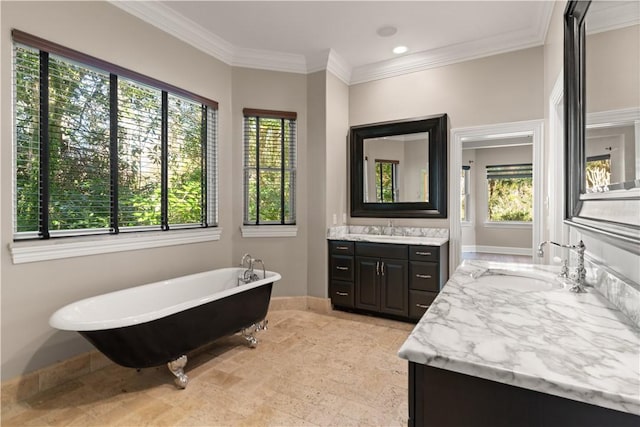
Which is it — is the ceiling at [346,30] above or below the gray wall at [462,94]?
above

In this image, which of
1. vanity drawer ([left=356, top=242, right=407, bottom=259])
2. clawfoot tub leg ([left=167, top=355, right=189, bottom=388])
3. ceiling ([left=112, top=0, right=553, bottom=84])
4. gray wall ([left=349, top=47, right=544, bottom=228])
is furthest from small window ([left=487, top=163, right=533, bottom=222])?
clawfoot tub leg ([left=167, top=355, right=189, bottom=388])

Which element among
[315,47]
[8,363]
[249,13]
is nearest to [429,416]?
[8,363]

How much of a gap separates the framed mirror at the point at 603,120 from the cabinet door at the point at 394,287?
179 centimetres

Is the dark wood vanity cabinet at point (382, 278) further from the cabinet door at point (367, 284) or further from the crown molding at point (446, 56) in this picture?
the crown molding at point (446, 56)

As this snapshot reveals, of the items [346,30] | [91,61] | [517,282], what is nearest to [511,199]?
[346,30]

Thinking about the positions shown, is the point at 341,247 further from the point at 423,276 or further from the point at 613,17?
the point at 613,17

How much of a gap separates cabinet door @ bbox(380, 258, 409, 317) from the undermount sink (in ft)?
5.55

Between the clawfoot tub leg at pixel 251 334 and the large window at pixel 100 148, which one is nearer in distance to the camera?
the large window at pixel 100 148

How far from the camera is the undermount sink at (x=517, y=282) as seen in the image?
155 cm

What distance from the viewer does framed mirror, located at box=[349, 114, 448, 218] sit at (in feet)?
12.2

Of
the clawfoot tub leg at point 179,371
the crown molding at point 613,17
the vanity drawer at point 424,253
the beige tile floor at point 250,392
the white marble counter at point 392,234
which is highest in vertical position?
the crown molding at point 613,17

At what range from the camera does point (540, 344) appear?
0.90 meters

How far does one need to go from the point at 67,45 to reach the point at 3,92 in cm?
57

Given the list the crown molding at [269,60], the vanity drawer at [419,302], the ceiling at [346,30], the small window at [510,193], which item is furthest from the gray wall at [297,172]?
the small window at [510,193]
